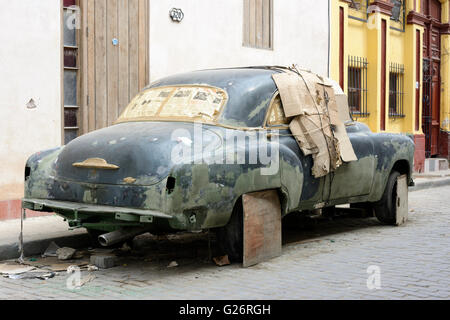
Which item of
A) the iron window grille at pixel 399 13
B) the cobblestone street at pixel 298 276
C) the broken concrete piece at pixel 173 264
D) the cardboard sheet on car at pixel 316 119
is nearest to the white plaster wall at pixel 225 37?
the cardboard sheet on car at pixel 316 119

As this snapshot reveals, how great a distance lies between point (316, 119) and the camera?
23.8 ft

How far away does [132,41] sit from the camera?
1048 centimetres

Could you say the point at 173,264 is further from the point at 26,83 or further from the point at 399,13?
the point at 399,13

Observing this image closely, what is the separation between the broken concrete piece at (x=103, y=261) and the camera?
6.35m

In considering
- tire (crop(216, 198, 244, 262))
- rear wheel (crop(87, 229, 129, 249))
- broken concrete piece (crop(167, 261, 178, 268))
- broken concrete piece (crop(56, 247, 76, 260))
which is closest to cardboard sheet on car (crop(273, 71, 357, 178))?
tire (crop(216, 198, 244, 262))

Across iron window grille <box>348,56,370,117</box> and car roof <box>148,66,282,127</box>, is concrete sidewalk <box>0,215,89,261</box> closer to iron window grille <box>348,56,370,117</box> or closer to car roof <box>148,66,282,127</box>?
car roof <box>148,66,282,127</box>

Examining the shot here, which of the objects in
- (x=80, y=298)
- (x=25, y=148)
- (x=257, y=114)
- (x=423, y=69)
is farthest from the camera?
(x=423, y=69)

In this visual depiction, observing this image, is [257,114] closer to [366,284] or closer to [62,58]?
[366,284]

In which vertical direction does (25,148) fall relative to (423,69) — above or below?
below

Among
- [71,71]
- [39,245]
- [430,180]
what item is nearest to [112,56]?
[71,71]

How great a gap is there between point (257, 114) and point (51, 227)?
307 cm

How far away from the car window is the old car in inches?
0.4

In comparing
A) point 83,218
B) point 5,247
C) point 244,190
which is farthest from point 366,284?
point 5,247

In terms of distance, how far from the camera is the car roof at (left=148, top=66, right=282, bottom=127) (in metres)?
6.56
